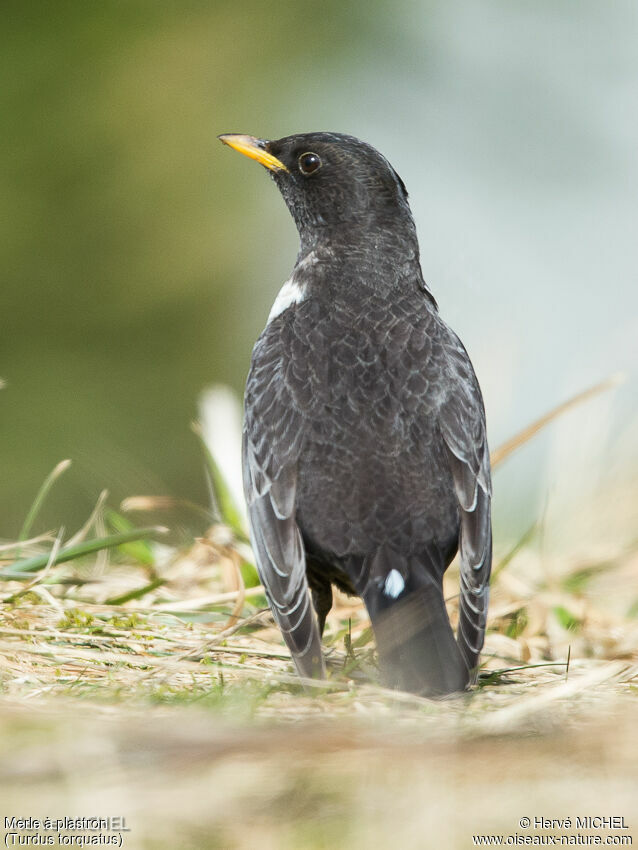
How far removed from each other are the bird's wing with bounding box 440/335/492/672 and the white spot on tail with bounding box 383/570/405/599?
23 cm

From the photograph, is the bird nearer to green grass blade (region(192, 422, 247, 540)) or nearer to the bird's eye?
the bird's eye

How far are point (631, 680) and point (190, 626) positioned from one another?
1.63m

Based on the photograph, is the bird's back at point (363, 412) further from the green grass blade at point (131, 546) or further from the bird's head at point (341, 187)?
the green grass blade at point (131, 546)

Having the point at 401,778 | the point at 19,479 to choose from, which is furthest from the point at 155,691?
the point at 19,479

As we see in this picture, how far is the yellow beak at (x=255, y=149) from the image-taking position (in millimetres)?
4977

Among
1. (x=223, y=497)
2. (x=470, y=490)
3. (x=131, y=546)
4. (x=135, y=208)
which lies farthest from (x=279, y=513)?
(x=135, y=208)

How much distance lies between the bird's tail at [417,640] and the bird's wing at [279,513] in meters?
0.24

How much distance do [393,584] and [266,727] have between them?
150 centimetres

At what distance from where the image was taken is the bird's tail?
10.3 ft

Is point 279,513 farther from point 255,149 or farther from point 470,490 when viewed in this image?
point 255,149

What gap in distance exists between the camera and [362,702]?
3.00 metres

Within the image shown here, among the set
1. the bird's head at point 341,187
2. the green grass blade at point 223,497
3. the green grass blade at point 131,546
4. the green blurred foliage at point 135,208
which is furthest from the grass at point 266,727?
the green blurred foliage at point 135,208

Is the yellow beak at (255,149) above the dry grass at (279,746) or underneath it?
above

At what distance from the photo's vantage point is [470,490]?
384cm
